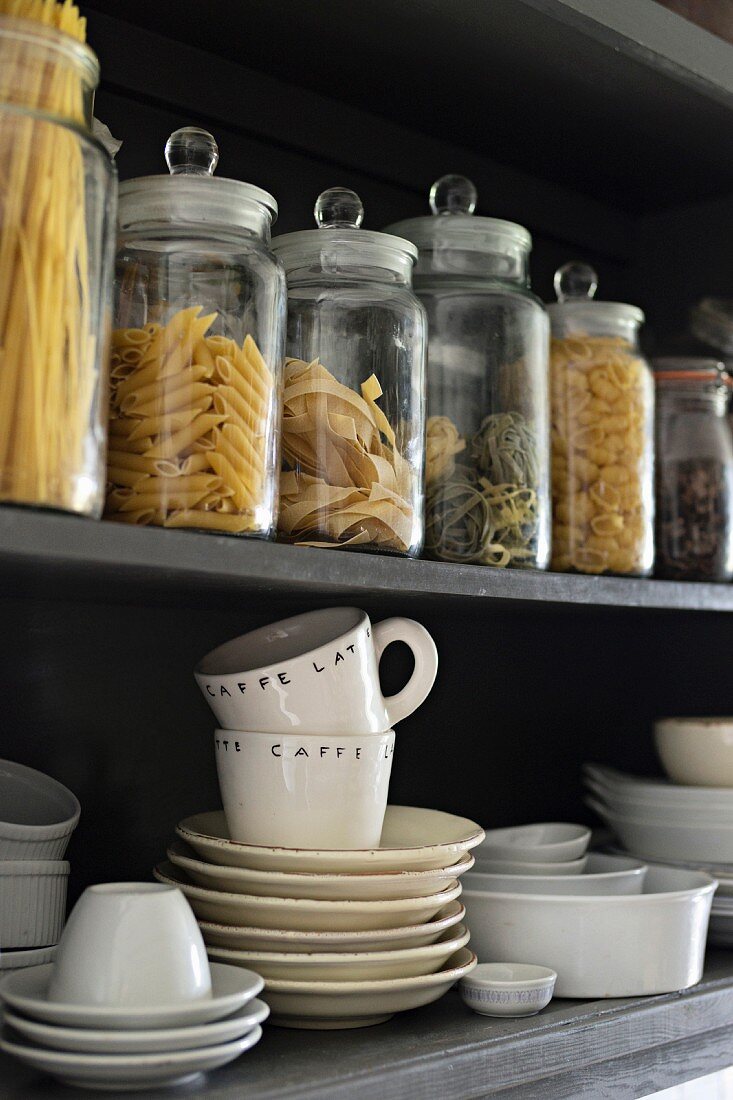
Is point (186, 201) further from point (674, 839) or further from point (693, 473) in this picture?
point (674, 839)

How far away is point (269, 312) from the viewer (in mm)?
866

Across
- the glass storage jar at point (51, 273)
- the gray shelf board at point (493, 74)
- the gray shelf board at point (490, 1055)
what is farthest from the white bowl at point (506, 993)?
the gray shelf board at point (493, 74)

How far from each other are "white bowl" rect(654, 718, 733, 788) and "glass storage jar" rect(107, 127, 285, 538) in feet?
2.02

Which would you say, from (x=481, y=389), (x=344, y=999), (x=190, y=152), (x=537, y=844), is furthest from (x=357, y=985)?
(x=190, y=152)

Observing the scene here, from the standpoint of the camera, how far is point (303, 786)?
853 mm

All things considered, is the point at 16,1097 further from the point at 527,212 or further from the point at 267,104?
the point at 527,212

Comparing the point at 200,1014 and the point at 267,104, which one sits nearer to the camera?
the point at 200,1014

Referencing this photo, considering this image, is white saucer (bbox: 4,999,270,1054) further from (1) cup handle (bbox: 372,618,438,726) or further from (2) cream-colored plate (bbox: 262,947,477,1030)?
(1) cup handle (bbox: 372,618,438,726)

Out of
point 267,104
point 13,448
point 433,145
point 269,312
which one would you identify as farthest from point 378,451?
point 433,145

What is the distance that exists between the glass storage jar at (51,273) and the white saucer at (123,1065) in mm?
304

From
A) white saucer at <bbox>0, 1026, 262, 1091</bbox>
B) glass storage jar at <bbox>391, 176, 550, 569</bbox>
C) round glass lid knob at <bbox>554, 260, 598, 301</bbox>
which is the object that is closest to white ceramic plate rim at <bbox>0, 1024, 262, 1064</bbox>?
white saucer at <bbox>0, 1026, 262, 1091</bbox>

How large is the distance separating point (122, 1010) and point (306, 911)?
181mm

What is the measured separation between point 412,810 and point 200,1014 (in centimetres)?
37

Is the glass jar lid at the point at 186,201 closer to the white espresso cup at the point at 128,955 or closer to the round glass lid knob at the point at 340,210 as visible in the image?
the round glass lid knob at the point at 340,210
